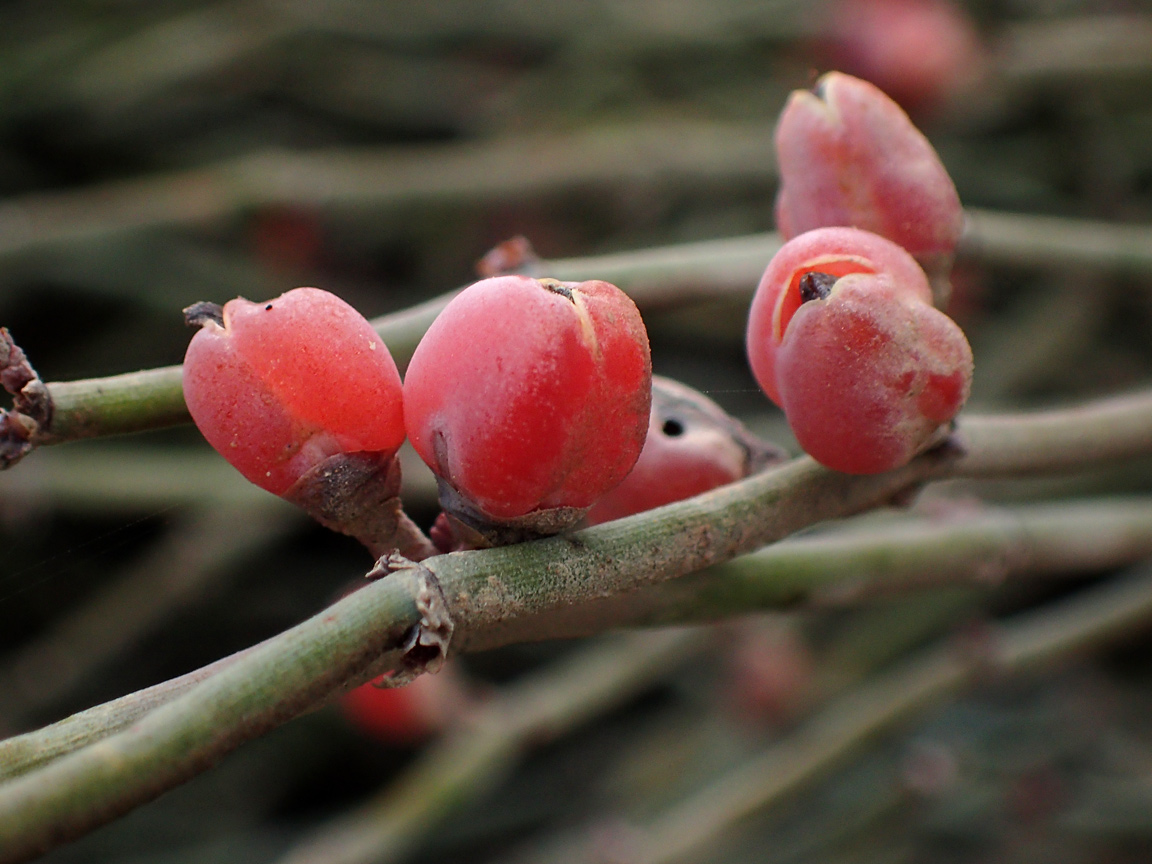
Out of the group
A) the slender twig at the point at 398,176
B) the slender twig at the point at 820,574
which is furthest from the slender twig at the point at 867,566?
the slender twig at the point at 398,176

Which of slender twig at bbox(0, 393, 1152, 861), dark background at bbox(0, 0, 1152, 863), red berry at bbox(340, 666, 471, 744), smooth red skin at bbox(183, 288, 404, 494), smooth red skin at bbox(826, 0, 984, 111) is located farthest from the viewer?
smooth red skin at bbox(826, 0, 984, 111)

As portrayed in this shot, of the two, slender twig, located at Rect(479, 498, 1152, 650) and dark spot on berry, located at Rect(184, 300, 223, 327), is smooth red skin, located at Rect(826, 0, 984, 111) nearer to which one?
slender twig, located at Rect(479, 498, 1152, 650)

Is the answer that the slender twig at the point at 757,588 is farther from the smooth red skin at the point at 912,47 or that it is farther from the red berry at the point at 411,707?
the smooth red skin at the point at 912,47

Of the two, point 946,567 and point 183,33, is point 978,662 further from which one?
point 183,33

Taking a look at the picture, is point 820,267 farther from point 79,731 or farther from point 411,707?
point 411,707

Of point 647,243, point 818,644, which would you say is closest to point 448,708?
point 818,644

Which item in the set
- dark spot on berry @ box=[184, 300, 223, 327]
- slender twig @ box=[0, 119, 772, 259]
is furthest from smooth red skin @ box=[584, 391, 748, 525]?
slender twig @ box=[0, 119, 772, 259]

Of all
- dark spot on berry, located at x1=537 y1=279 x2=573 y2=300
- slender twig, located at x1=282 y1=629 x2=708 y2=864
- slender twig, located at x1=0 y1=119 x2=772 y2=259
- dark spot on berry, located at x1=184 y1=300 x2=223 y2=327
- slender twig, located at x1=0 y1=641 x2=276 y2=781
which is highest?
dark spot on berry, located at x1=537 y1=279 x2=573 y2=300
